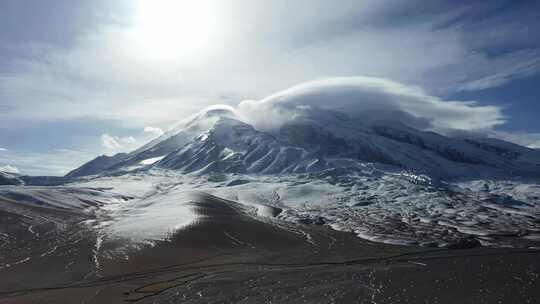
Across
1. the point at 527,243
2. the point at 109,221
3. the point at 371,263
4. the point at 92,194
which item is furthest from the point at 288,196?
the point at 371,263

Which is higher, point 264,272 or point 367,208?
point 264,272

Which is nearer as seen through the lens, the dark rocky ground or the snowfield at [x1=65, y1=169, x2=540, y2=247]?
the dark rocky ground

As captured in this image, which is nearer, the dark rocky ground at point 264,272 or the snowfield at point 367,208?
the dark rocky ground at point 264,272

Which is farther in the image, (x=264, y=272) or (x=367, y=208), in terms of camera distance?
(x=367, y=208)

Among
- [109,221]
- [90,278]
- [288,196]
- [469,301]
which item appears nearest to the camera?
[469,301]

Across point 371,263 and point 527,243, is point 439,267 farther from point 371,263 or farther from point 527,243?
point 527,243

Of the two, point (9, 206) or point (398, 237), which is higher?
point (9, 206)

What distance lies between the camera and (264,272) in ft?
137

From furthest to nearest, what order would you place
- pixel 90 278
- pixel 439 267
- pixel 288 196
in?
pixel 288 196, pixel 439 267, pixel 90 278

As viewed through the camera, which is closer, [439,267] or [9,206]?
[439,267]

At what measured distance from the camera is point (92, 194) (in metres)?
111

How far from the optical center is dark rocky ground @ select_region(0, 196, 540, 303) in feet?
111

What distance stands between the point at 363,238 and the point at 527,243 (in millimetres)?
21555

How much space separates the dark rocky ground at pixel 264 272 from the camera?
3375 cm
